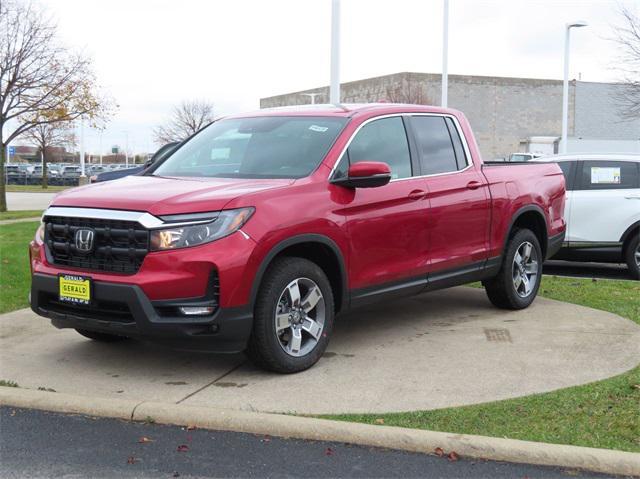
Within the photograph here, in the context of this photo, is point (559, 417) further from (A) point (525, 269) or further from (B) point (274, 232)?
(A) point (525, 269)

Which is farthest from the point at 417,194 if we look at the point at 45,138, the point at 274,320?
the point at 45,138

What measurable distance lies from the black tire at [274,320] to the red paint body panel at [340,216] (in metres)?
0.19

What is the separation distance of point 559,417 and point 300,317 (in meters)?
1.90

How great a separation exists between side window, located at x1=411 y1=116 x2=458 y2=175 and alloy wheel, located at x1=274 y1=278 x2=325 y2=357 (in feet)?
5.81

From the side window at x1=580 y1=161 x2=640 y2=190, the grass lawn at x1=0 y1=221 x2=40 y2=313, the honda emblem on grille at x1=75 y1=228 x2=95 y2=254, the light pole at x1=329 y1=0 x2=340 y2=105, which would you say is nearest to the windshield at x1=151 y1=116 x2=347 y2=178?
the honda emblem on grille at x1=75 y1=228 x2=95 y2=254

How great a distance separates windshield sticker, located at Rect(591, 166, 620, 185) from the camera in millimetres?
10984

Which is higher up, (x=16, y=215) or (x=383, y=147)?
(x=383, y=147)

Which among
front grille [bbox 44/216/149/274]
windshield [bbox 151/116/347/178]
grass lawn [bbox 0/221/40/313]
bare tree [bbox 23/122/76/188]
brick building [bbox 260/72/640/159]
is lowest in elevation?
grass lawn [bbox 0/221/40/313]

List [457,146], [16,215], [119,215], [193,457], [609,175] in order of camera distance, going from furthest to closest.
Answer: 1. [16,215]
2. [609,175]
3. [457,146]
4. [119,215]
5. [193,457]

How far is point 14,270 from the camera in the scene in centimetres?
960

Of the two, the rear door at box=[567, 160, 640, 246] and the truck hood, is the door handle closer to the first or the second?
the truck hood

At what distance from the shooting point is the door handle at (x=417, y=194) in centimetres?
650

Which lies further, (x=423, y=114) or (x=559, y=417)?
(x=423, y=114)

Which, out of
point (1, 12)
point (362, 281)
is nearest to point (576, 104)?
point (1, 12)
